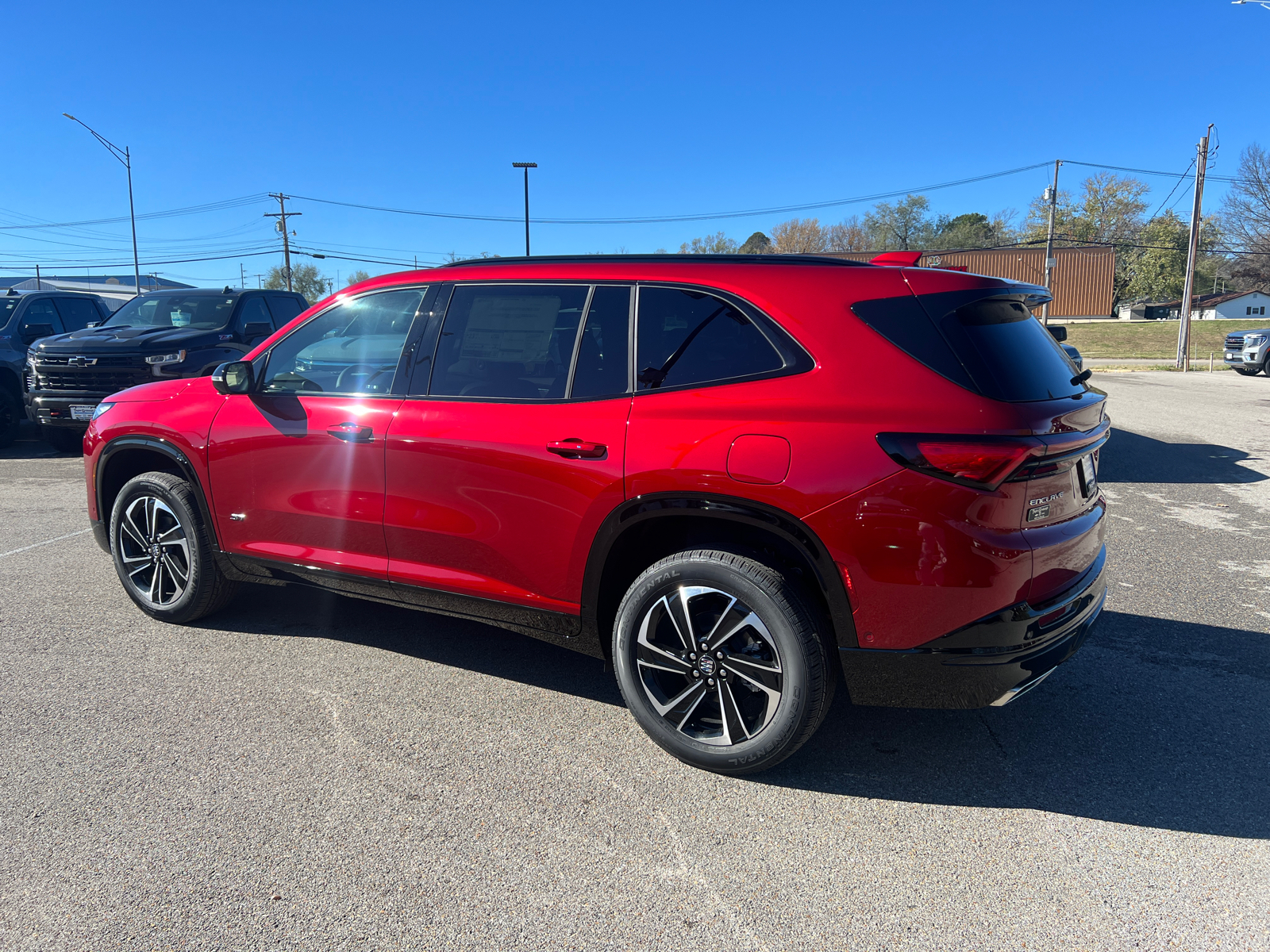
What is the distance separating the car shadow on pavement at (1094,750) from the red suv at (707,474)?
41cm

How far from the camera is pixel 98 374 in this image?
9766 millimetres

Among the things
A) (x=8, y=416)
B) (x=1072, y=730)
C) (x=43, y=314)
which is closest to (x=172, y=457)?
(x=1072, y=730)

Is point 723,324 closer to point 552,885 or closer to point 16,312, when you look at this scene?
point 552,885

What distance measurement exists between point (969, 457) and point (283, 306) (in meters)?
11.1

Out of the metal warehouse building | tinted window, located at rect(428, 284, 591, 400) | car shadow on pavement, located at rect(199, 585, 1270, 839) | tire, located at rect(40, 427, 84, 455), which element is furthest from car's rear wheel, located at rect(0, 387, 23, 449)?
the metal warehouse building

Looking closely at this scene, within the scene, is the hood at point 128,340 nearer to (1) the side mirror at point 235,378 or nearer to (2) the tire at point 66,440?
(2) the tire at point 66,440

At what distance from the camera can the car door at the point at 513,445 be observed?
3275 mm

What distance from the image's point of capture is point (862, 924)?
2357mm

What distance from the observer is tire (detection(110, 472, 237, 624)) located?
4473 mm

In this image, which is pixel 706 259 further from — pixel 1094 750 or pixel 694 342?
pixel 1094 750

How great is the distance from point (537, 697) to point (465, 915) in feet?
4.70

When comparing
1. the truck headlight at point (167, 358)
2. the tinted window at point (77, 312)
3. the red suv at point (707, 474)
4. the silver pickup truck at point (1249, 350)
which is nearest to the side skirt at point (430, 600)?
the red suv at point (707, 474)

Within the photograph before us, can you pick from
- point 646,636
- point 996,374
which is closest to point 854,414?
point 996,374

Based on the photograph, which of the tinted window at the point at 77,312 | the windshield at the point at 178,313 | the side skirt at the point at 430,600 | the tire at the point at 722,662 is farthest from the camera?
the tinted window at the point at 77,312
